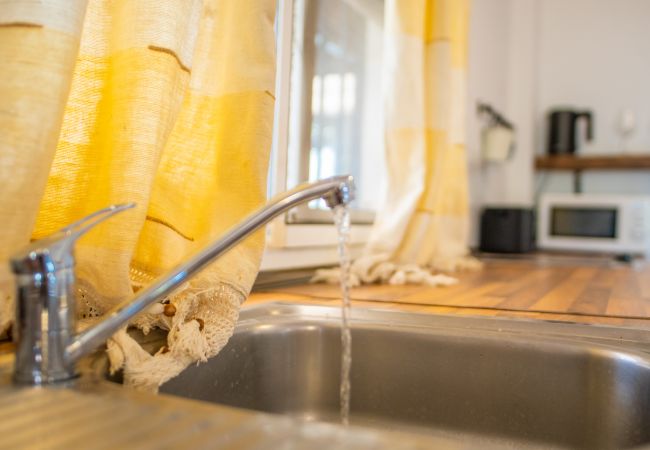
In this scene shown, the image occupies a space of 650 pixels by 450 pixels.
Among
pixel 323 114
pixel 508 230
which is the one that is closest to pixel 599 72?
pixel 508 230

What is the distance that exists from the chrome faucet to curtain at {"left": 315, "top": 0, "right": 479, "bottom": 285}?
92cm

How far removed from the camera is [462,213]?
1.97m

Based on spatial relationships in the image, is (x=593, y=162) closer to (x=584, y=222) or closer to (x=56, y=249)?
(x=584, y=222)

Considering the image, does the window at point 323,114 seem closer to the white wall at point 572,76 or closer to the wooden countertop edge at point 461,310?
the wooden countertop edge at point 461,310

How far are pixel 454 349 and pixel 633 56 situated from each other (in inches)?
117

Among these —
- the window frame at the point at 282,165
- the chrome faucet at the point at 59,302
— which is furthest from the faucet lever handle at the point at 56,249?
the window frame at the point at 282,165

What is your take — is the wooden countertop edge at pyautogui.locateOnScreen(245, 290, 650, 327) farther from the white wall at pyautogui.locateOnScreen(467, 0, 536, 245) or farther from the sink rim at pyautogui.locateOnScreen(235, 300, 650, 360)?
the white wall at pyautogui.locateOnScreen(467, 0, 536, 245)

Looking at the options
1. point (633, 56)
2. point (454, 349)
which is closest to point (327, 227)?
point (454, 349)

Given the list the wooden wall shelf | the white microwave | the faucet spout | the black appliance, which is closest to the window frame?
the faucet spout

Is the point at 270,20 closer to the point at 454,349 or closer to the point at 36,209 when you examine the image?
the point at 36,209

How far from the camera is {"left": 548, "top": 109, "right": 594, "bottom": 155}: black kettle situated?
122 inches

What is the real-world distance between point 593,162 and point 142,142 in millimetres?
2929

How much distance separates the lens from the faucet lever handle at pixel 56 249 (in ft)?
1.43

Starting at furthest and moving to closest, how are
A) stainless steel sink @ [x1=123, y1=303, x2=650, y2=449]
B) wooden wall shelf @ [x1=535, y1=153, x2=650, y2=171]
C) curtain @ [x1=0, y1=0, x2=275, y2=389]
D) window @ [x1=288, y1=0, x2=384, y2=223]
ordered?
1. wooden wall shelf @ [x1=535, y1=153, x2=650, y2=171]
2. window @ [x1=288, y1=0, x2=384, y2=223]
3. stainless steel sink @ [x1=123, y1=303, x2=650, y2=449]
4. curtain @ [x1=0, y1=0, x2=275, y2=389]
